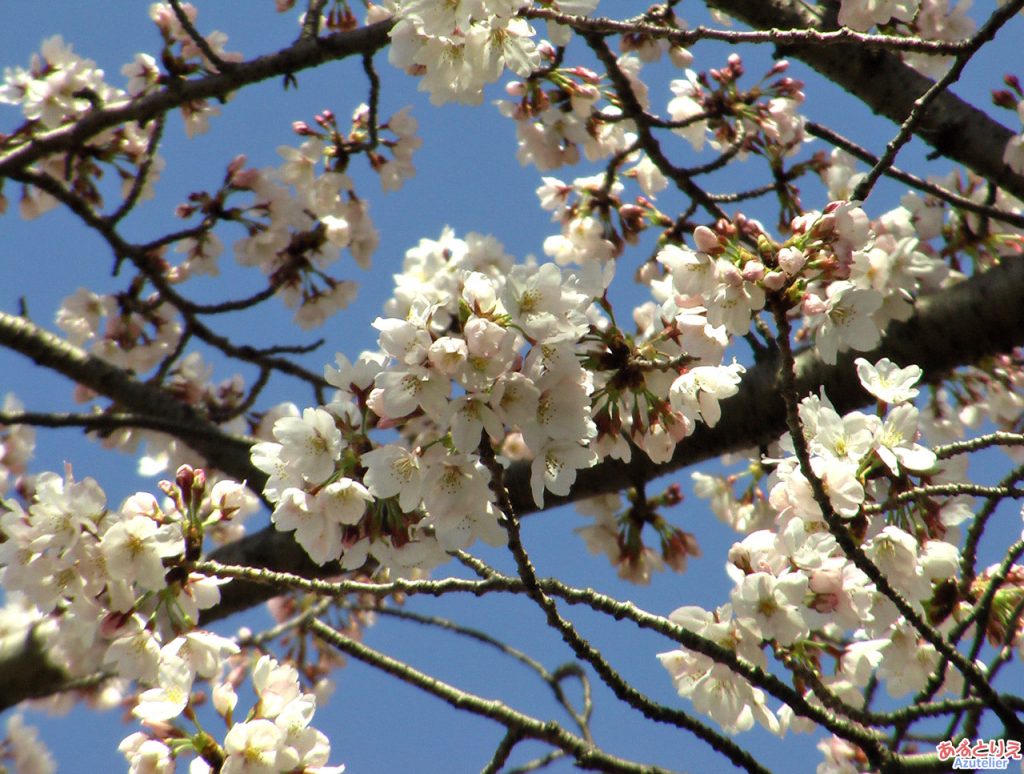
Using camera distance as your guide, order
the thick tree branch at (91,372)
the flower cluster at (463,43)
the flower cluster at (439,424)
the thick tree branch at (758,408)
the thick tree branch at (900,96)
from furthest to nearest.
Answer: the thick tree branch at (91,372) → the thick tree branch at (900,96) → the thick tree branch at (758,408) → the flower cluster at (463,43) → the flower cluster at (439,424)

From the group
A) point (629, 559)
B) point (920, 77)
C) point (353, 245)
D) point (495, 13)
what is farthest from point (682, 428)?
point (353, 245)

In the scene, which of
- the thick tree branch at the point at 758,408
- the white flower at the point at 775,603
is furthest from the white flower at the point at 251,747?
the thick tree branch at the point at 758,408

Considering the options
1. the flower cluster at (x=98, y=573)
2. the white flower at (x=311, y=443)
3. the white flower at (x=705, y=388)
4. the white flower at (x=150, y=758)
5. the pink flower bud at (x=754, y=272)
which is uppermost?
the pink flower bud at (x=754, y=272)

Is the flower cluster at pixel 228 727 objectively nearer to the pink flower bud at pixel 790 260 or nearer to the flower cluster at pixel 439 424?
the flower cluster at pixel 439 424

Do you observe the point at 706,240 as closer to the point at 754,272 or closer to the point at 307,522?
the point at 754,272

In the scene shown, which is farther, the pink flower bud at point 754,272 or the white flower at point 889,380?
the white flower at point 889,380

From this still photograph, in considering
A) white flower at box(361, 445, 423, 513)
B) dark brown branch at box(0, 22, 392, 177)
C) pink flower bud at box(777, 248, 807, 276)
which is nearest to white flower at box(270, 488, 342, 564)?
white flower at box(361, 445, 423, 513)

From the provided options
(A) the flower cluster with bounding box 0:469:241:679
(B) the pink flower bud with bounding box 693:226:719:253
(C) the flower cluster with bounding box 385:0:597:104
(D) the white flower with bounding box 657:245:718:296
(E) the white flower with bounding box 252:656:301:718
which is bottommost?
(E) the white flower with bounding box 252:656:301:718

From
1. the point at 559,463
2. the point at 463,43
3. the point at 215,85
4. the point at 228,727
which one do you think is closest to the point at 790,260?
the point at 559,463

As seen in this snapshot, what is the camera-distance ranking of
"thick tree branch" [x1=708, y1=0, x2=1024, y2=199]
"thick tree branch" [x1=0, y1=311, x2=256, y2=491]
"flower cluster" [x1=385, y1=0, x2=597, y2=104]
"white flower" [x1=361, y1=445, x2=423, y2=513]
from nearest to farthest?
"white flower" [x1=361, y1=445, x2=423, y2=513]
"flower cluster" [x1=385, y1=0, x2=597, y2=104]
"thick tree branch" [x1=708, y1=0, x2=1024, y2=199]
"thick tree branch" [x1=0, y1=311, x2=256, y2=491]

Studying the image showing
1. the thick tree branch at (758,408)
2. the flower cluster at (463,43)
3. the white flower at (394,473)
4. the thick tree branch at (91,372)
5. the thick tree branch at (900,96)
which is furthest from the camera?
the thick tree branch at (91,372)

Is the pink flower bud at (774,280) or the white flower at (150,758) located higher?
the pink flower bud at (774,280)

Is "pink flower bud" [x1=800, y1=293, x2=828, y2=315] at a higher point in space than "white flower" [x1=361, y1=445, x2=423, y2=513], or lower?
higher

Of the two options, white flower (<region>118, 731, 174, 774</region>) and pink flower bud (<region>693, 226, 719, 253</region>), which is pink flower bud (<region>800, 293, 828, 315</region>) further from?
white flower (<region>118, 731, 174, 774</region>)
